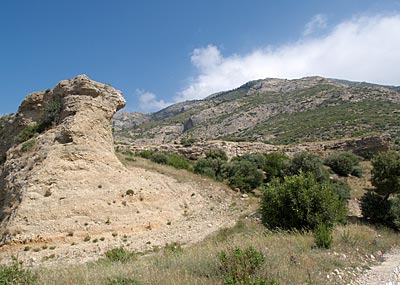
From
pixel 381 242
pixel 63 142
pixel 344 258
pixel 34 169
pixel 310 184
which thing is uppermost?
pixel 63 142

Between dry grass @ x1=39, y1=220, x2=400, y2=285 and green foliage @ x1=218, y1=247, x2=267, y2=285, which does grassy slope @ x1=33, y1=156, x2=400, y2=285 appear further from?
green foliage @ x1=218, y1=247, x2=267, y2=285

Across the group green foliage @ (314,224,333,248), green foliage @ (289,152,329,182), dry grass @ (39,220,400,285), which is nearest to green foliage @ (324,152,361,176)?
green foliage @ (289,152,329,182)

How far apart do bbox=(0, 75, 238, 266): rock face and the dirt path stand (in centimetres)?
636

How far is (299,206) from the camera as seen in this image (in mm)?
9430

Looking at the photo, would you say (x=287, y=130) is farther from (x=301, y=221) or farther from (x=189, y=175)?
(x=301, y=221)

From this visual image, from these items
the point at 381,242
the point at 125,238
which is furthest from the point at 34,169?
the point at 381,242

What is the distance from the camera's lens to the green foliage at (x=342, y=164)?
26.2 meters

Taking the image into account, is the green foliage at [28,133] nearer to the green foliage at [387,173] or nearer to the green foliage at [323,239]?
the green foliage at [323,239]

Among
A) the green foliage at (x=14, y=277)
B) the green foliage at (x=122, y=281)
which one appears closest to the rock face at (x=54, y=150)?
the green foliage at (x=14, y=277)

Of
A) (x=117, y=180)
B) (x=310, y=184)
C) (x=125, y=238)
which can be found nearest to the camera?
(x=310, y=184)

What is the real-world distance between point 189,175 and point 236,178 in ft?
10.2

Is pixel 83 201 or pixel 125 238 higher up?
pixel 83 201

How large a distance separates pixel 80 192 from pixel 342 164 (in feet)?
71.0

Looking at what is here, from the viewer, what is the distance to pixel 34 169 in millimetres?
12789
